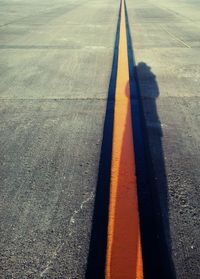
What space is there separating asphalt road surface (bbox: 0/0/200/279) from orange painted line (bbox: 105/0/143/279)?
0.15 m

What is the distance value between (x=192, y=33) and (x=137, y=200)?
9322mm

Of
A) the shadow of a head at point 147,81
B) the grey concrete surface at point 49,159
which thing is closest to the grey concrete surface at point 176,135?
the shadow of a head at point 147,81

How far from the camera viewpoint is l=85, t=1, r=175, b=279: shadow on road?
189cm

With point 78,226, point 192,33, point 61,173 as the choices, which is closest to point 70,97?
point 61,173

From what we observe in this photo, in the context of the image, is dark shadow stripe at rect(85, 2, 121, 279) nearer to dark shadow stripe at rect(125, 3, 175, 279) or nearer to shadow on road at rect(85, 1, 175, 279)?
shadow on road at rect(85, 1, 175, 279)

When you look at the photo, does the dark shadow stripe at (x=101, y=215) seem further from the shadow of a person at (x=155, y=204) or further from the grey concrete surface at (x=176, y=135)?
the grey concrete surface at (x=176, y=135)

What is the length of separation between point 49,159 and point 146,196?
1.10 meters

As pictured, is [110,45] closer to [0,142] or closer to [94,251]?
[0,142]

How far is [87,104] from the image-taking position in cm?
438

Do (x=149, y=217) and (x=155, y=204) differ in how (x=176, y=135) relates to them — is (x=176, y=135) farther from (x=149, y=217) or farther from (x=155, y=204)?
(x=149, y=217)

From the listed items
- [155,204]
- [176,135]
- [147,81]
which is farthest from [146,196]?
[147,81]

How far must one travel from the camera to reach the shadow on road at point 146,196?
189 centimetres

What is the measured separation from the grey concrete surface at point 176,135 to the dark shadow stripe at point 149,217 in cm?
5

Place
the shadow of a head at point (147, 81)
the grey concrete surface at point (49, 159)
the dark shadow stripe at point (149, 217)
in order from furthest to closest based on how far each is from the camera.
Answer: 1. the shadow of a head at point (147, 81)
2. the grey concrete surface at point (49, 159)
3. the dark shadow stripe at point (149, 217)
